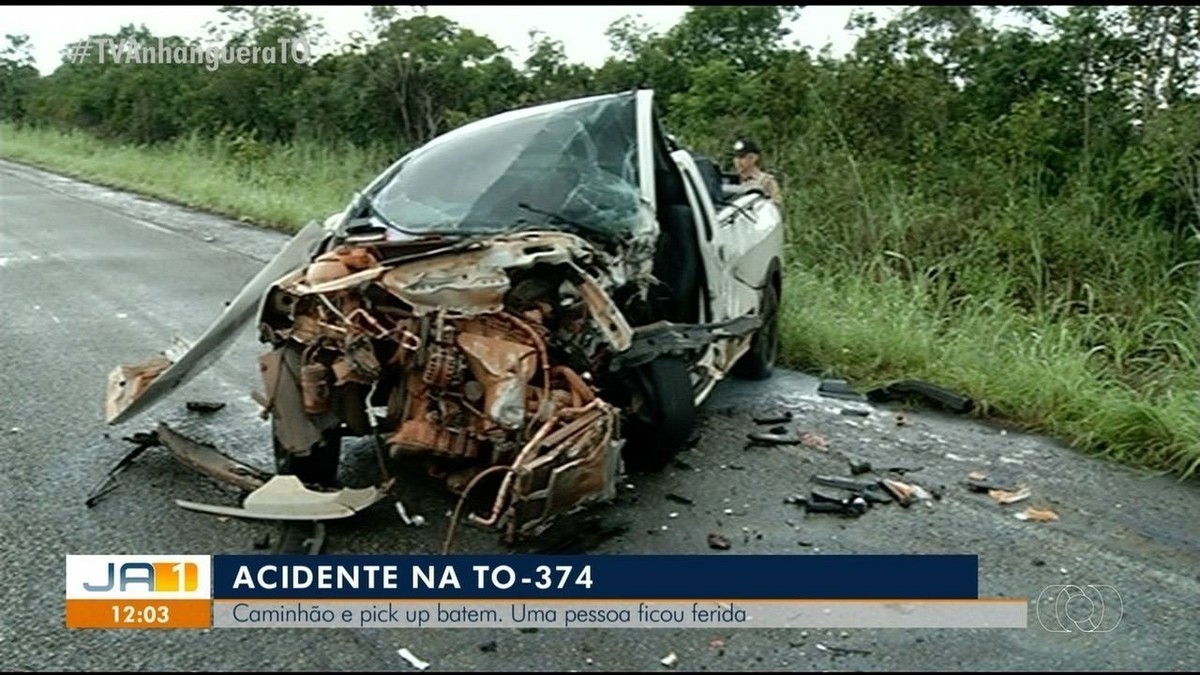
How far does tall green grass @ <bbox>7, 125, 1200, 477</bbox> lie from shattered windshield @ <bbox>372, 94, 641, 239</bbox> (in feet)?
A: 7.74

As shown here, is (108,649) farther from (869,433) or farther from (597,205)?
(869,433)

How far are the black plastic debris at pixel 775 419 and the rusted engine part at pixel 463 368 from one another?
1.66 m

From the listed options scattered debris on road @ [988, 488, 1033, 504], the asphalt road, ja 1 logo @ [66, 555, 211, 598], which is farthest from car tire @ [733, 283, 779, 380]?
ja 1 logo @ [66, 555, 211, 598]

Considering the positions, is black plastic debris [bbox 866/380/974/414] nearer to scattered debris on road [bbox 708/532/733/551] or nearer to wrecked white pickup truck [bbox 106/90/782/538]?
wrecked white pickup truck [bbox 106/90/782/538]

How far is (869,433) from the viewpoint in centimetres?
553

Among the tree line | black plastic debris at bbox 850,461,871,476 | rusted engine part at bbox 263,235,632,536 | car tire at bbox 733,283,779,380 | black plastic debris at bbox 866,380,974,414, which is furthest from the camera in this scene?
the tree line

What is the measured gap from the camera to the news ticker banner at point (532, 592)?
348 cm

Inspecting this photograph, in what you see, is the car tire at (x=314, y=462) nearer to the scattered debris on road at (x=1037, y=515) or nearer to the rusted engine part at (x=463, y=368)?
the rusted engine part at (x=463, y=368)

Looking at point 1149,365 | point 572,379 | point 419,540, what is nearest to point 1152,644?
point 572,379

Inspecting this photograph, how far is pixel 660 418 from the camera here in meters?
4.70

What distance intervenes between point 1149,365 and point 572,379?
4143mm

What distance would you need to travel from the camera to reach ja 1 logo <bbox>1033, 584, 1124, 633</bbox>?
3.45 m

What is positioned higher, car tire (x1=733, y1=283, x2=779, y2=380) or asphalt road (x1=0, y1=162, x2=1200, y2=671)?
car tire (x1=733, y1=283, x2=779, y2=380)

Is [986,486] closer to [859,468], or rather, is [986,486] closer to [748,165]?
[859,468]
